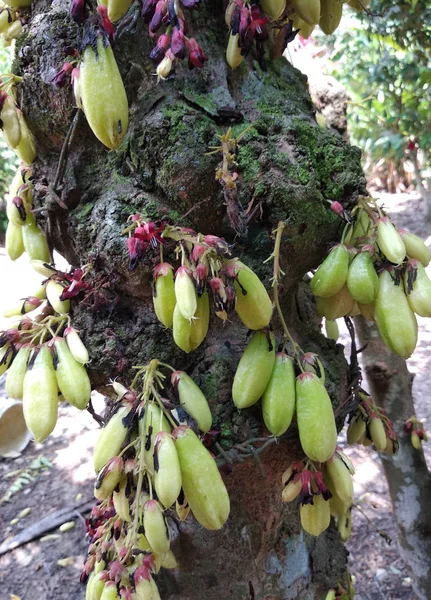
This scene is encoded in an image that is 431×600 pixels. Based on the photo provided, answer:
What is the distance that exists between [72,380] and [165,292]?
24 cm

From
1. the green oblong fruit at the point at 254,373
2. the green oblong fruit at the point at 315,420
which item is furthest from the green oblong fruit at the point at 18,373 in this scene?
the green oblong fruit at the point at 315,420

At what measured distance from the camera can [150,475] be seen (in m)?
0.81

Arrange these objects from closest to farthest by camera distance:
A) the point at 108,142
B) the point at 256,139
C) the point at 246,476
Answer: the point at 108,142 < the point at 256,139 < the point at 246,476

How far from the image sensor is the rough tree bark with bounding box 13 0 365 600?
0.93 meters

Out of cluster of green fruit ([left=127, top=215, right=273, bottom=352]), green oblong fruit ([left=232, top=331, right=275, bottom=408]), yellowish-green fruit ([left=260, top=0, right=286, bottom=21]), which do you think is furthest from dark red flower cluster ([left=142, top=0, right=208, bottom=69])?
green oblong fruit ([left=232, top=331, right=275, bottom=408])

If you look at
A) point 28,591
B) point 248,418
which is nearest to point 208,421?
point 248,418

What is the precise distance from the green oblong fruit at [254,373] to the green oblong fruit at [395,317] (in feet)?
0.71

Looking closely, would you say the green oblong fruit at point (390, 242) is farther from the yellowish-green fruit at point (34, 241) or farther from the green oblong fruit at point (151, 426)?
the yellowish-green fruit at point (34, 241)

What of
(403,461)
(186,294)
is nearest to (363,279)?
(186,294)

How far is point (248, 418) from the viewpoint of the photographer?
97 cm

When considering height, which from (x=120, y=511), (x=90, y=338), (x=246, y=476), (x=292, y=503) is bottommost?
(x=292, y=503)

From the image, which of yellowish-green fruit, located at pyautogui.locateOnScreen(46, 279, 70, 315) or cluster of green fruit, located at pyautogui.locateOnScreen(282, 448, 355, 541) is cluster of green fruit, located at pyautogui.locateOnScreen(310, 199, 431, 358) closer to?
cluster of green fruit, located at pyautogui.locateOnScreen(282, 448, 355, 541)

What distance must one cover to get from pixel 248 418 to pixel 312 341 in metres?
0.27

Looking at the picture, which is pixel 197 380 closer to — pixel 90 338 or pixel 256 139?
pixel 90 338
